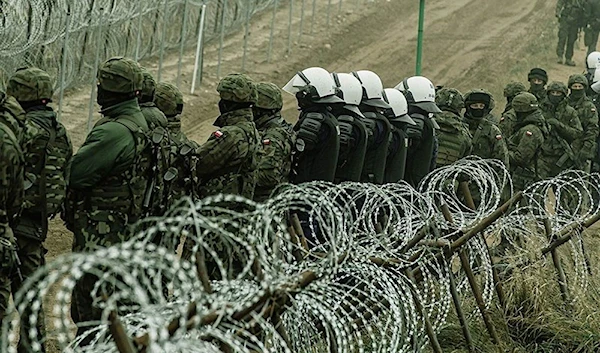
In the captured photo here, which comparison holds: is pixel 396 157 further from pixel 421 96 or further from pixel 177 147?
pixel 177 147

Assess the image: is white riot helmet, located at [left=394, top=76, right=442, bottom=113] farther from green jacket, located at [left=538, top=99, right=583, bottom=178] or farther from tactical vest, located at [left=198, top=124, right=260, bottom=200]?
green jacket, located at [left=538, top=99, right=583, bottom=178]

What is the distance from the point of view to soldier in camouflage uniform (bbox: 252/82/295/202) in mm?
8383

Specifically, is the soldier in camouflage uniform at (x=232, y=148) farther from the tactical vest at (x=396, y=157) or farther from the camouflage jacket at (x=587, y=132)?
the camouflage jacket at (x=587, y=132)

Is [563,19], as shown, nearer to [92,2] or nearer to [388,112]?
[92,2]

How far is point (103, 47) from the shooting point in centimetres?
1614

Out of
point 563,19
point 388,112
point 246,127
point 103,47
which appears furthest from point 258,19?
point 246,127

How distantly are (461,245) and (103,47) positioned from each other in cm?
1021

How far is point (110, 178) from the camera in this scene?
6.70m

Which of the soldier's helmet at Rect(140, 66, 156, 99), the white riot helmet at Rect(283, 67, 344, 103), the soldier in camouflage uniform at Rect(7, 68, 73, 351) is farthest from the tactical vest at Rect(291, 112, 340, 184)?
the soldier in camouflage uniform at Rect(7, 68, 73, 351)

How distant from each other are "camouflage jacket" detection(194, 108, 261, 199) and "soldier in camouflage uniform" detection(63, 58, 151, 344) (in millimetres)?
850

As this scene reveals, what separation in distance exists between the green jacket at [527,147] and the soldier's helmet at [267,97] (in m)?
4.13

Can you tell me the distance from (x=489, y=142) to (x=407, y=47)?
11801mm

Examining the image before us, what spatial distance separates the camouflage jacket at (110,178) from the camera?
21.5ft

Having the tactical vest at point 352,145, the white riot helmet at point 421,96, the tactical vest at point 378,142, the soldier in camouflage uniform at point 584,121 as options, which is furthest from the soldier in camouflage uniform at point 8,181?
the soldier in camouflage uniform at point 584,121
